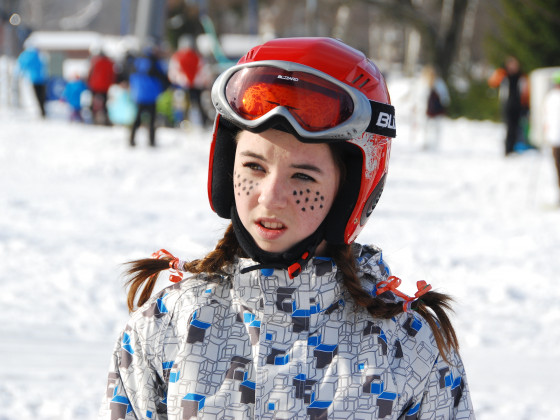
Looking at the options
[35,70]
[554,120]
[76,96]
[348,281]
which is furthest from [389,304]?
[76,96]

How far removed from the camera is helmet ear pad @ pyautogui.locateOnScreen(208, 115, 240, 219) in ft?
5.92

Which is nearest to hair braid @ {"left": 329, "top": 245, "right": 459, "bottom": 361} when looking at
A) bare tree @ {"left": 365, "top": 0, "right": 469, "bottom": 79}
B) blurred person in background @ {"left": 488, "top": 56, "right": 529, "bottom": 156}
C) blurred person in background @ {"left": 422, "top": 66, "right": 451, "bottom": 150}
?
blurred person in background @ {"left": 488, "top": 56, "right": 529, "bottom": 156}

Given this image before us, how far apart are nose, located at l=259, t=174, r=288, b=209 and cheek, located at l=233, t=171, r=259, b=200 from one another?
0.11ft

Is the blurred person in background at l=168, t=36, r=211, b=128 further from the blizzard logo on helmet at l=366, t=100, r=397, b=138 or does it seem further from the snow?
the blizzard logo on helmet at l=366, t=100, r=397, b=138

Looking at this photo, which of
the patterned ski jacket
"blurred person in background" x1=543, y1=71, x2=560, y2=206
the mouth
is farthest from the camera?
"blurred person in background" x1=543, y1=71, x2=560, y2=206

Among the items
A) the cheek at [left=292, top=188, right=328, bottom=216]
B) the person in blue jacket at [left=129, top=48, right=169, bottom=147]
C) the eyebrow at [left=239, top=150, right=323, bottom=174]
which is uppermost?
the person in blue jacket at [left=129, top=48, right=169, bottom=147]

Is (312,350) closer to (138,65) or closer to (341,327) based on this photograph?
(341,327)

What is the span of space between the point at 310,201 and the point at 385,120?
28cm

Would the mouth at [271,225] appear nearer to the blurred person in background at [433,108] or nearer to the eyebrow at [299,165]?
the eyebrow at [299,165]

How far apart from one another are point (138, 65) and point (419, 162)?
515cm

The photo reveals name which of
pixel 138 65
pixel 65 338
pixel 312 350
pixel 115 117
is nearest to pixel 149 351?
pixel 312 350

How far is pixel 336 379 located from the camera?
5.20ft

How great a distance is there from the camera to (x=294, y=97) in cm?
165

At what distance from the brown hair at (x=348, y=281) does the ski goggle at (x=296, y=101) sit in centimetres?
28
